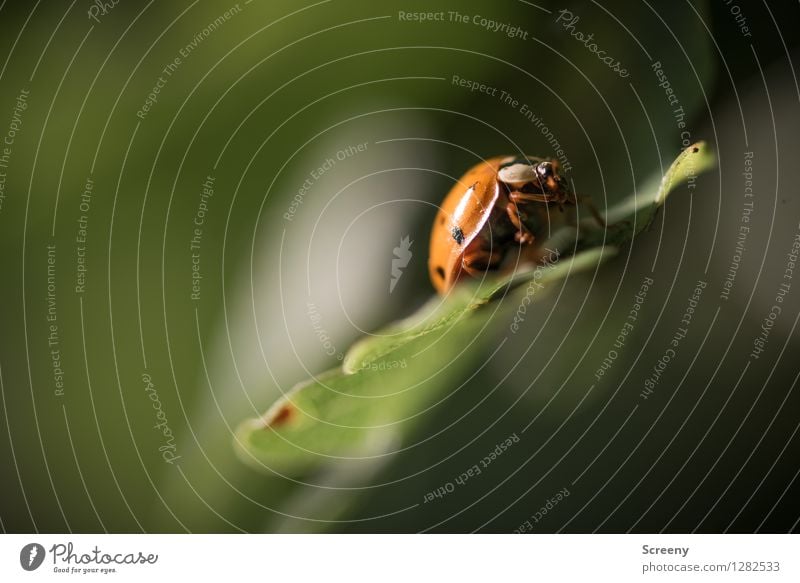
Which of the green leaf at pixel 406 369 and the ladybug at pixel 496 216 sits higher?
the ladybug at pixel 496 216

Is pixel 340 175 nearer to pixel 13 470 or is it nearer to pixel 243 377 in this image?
pixel 243 377

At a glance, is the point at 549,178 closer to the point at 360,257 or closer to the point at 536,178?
the point at 536,178

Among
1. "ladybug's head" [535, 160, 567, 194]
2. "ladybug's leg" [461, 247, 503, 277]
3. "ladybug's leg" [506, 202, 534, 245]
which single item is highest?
"ladybug's head" [535, 160, 567, 194]

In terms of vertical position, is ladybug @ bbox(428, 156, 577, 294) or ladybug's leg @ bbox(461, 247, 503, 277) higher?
ladybug @ bbox(428, 156, 577, 294)

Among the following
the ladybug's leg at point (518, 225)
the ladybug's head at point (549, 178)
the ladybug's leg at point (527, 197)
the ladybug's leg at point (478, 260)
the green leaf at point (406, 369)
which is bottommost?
the green leaf at point (406, 369)

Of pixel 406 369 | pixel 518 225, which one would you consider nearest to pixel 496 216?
pixel 518 225
